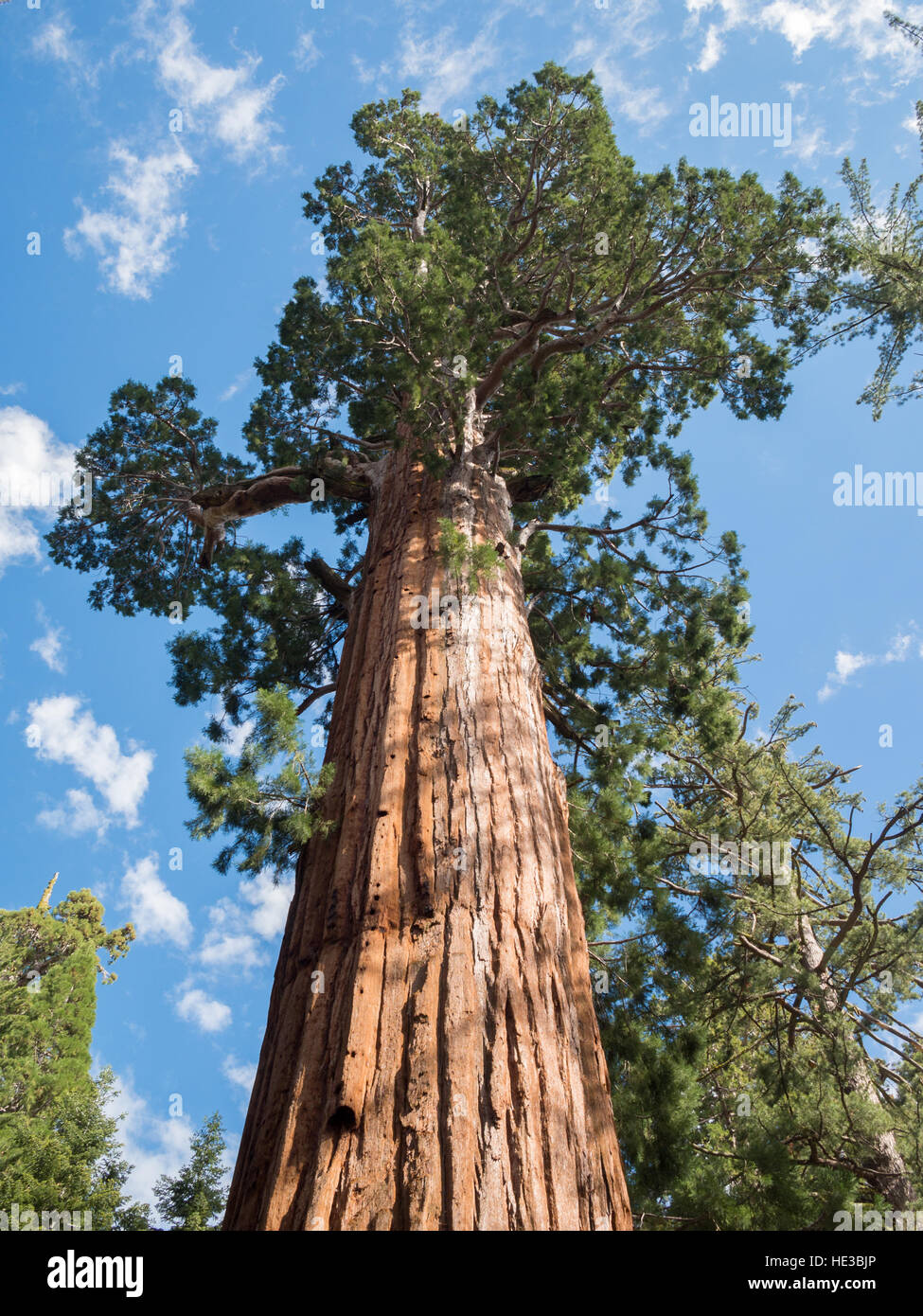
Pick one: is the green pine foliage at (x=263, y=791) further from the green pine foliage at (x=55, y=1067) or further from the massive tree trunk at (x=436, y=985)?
the green pine foliage at (x=55, y=1067)

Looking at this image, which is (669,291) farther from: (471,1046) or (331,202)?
(471,1046)

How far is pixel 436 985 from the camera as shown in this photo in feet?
8.70

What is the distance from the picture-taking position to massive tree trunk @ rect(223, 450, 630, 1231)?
7.32 ft

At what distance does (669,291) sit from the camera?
7.36 metres

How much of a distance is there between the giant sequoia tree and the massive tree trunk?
0.01 m

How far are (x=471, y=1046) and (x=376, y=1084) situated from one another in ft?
1.00

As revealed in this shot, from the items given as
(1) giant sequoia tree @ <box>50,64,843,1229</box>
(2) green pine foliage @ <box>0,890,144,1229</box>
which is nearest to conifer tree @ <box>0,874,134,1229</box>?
(2) green pine foliage @ <box>0,890,144,1229</box>

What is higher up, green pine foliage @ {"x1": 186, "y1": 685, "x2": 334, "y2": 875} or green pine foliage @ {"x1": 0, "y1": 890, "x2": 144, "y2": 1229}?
green pine foliage @ {"x1": 186, "y1": 685, "x2": 334, "y2": 875}

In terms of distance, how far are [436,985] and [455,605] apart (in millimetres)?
2198

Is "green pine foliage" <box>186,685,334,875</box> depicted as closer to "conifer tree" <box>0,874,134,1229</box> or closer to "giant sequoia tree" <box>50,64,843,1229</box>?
"giant sequoia tree" <box>50,64,843,1229</box>

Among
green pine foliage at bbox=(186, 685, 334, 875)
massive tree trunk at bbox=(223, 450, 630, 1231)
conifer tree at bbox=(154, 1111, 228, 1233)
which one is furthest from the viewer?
conifer tree at bbox=(154, 1111, 228, 1233)

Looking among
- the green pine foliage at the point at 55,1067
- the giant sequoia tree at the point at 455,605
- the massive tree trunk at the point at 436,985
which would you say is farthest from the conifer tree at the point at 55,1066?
the massive tree trunk at the point at 436,985

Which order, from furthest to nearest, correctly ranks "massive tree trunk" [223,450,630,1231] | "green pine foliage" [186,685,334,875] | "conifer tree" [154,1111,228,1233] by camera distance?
"conifer tree" [154,1111,228,1233]
"green pine foliage" [186,685,334,875]
"massive tree trunk" [223,450,630,1231]
